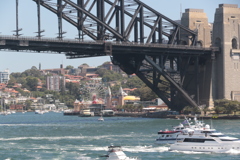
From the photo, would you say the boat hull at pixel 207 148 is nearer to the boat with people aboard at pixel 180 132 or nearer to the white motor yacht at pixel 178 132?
the boat with people aboard at pixel 180 132

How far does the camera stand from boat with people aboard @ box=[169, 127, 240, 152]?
246 feet

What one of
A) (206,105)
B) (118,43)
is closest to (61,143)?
(118,43)

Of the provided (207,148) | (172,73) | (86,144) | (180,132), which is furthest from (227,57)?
(207,148)

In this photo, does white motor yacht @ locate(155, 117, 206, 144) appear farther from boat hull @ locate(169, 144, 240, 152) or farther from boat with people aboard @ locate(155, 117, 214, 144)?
boat hull @ locate(169, 144, 240, 152)

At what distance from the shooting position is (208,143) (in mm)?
75562

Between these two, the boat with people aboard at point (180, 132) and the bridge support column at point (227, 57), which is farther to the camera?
the bridge support column at point (227, 57)

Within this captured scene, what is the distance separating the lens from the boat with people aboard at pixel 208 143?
246ft

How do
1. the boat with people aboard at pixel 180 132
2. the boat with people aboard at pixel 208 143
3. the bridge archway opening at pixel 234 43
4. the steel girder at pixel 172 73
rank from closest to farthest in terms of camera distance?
the boat with people aboard at pixel 208 143, the boat with people aboard at pixel 180 132, the steel girder at pixel 172 73, the bridge archway opening at pixel 234 43

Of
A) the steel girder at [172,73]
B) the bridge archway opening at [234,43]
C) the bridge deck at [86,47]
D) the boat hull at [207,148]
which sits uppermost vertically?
the bridge archway opening at [234,43]

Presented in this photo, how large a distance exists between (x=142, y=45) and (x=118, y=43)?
4899 millimetres

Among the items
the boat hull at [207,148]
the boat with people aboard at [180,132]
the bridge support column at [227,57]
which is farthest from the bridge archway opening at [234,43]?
the boat hull at [207,148]

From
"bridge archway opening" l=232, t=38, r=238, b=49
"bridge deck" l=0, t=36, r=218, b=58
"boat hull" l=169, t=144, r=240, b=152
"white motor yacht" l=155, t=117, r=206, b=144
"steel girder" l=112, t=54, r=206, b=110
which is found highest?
"bridge archway opening" l=232, t=38, r=238, b=49

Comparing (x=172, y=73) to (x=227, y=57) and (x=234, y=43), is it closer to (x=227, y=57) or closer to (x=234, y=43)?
(x=227, y=57)

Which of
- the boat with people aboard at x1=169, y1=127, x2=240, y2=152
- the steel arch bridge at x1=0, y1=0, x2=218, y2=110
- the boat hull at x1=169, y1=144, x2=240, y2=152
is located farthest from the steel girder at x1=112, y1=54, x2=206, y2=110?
the boat hull at x1=169, y1=144, x2=240, y2=152
